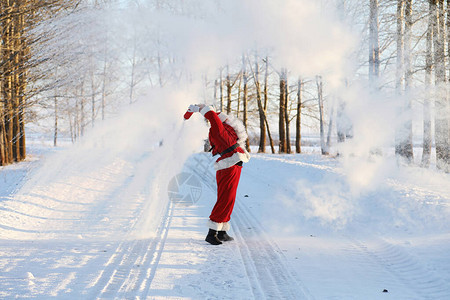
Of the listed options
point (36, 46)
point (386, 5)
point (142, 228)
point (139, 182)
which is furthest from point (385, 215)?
point (36, 46)

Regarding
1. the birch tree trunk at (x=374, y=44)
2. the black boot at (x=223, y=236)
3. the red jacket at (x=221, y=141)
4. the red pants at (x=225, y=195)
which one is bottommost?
the black boot at (x=223, y=236)

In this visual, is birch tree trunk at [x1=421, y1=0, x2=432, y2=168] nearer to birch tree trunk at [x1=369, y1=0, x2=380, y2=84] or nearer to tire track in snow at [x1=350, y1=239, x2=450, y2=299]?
birch tree trunk at [x1=369, y1=0, x2=380, y2=84]

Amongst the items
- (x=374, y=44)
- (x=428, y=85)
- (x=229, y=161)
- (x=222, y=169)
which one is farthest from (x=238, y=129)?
(x=428, y=85)

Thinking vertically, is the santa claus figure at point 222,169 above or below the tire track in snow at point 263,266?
above

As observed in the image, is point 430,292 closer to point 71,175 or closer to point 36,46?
point 71,175

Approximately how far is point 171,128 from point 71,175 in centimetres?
371

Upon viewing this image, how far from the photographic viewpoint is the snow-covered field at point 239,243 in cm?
333

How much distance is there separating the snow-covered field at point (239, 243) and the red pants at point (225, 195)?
404mm

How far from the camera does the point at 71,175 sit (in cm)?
1095

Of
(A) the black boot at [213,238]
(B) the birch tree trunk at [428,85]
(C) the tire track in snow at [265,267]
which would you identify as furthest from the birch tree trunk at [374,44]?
(A) the black boot at [213,238]

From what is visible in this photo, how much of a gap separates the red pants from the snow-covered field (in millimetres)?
404

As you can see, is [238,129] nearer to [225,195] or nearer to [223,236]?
[225,195]

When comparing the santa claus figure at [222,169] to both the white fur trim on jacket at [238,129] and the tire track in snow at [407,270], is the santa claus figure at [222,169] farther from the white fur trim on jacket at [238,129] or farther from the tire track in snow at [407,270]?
the tire track in snow at [407,270]

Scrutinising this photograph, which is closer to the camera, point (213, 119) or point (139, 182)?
point (213, 119)
